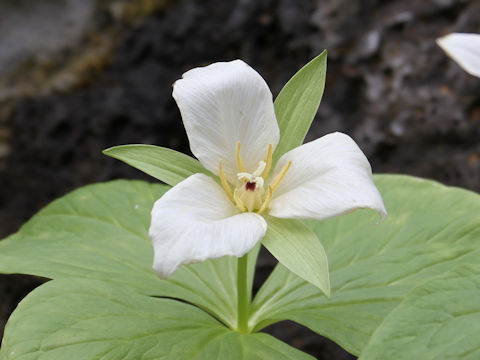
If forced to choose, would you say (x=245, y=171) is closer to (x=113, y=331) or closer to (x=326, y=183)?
(x=326, y=183)

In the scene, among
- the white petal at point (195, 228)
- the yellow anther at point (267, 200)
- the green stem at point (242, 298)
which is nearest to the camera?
the white petal at point (195, 228)

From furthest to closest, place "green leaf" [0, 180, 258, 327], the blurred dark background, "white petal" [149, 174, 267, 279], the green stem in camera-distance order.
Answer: the blurred dark background → "green leaf" [0, 180, 258, 327] → the green stem → "white petal" [149, 174, 267, 279]

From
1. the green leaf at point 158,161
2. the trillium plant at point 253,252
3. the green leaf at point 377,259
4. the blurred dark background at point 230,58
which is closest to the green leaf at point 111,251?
the trillium plant at point 253,252

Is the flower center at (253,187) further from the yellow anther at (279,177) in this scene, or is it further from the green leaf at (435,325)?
the green leaf at (435,325)

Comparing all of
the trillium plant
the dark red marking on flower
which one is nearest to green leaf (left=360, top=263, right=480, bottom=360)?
the trillium plant

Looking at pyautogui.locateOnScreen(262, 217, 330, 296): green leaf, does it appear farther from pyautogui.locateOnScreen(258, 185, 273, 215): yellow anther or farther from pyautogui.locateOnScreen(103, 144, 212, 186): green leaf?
pyautogui.locateOnScreen(103, 144, 212, 186): green leaf

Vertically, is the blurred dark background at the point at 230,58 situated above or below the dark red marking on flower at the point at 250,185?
above

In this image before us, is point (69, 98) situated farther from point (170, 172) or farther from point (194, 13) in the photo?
point (170, 172)
